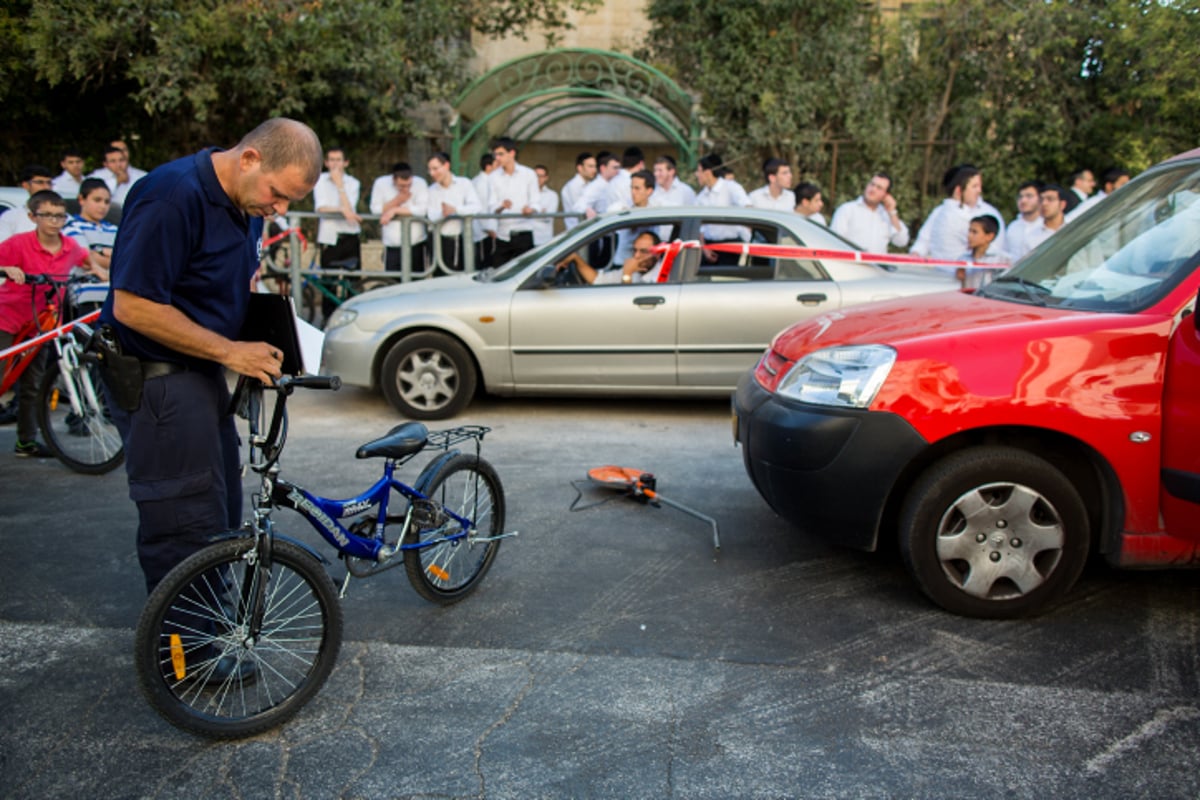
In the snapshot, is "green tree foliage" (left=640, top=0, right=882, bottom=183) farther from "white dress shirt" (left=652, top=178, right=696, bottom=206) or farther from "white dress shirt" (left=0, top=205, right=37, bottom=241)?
"white dress shirt" (left=0, top=205, right=37, bottom=241)

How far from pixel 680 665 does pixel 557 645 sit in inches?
18.5

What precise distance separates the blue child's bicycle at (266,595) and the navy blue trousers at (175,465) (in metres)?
0.12

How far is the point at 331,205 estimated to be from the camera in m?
10.3

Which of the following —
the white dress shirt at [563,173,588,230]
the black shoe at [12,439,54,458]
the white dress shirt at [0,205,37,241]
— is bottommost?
the black shoe at [12,439,54,458]

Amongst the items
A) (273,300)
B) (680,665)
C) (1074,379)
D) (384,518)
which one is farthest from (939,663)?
(273,300)

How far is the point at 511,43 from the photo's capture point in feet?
58.1

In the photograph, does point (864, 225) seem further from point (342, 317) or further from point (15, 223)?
point (15, 223)

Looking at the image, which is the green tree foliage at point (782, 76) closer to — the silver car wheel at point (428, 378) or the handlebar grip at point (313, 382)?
the silver car wheel at point (428, 378)

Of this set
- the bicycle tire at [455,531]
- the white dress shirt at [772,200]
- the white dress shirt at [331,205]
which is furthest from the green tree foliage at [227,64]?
the bicycle tire at [455,531]

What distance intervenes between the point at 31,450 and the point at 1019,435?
5543 millimetres

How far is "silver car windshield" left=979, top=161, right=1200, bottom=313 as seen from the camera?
12.3 feet

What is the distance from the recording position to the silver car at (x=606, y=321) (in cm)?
684

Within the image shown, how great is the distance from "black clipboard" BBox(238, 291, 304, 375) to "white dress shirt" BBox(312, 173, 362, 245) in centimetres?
678

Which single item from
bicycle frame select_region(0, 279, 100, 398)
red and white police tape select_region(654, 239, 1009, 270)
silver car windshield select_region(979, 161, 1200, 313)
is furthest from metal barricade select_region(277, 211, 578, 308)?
silver car windshield select_region(979, 161, 1200, 313)
